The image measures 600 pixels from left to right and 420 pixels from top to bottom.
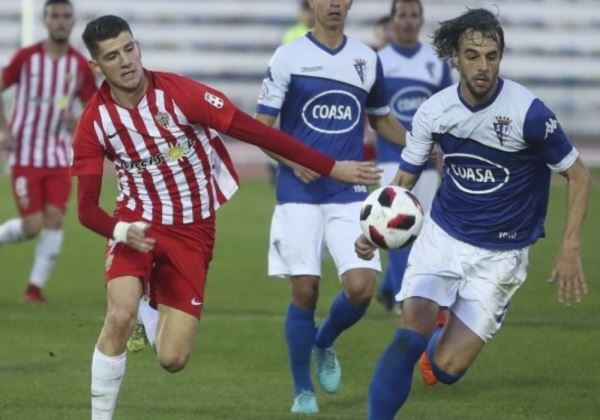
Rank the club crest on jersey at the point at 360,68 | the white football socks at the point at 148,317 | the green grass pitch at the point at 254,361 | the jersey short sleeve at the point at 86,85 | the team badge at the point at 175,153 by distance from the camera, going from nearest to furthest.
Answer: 1. the team badge at the point at 175,153
2. the white football socks at the point at 148,317
3. the green grass pitch at the point at 254,361
4. the club crest on jersey at the point at 360,68
5. the jersey short sleeve at the point at 86,85

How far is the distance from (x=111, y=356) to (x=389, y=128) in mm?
2744

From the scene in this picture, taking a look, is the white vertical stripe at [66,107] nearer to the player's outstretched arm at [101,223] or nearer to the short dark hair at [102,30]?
the short dark hair at [102,30]

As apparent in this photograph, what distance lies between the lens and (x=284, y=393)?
9.50 meters

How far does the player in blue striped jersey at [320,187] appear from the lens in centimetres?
920

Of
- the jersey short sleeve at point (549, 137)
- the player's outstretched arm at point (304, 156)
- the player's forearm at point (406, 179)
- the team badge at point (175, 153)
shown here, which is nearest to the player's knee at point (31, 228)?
the team badge at point (175, 153)

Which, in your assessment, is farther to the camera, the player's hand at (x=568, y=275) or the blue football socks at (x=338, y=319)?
the blue football socks at (x=338, y=319)

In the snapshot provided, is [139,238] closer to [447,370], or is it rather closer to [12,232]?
[447,370]

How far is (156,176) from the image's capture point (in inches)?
320

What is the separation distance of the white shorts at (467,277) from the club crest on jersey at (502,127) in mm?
623

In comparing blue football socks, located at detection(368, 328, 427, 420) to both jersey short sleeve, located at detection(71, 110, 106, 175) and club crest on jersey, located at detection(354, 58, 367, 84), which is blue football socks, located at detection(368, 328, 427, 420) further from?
club crest on jersey, located at detection(354, 58, 367, 84)

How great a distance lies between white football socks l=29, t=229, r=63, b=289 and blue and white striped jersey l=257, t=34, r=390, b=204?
4.37 m

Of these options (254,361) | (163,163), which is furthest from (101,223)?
(254,361)

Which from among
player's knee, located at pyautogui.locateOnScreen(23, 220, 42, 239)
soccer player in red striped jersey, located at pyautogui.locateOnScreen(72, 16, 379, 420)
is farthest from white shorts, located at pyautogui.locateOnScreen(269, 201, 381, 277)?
player's knee, located at pyautogui.locateOnScreen(23, 220, 42, 239)

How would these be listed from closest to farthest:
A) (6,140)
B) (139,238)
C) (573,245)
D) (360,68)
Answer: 1. (139,238)
2. (573,245)
3. (360,68)
4. (6,140)
